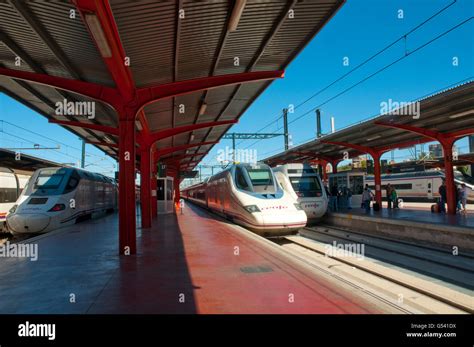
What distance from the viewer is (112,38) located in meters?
6.19

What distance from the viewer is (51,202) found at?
14.0 m

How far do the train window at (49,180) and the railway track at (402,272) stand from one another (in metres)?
9.43

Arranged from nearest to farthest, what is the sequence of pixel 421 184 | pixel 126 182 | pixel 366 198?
pixel 126 182 → pixel 366 198 → pixel 421 184

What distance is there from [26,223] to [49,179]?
242 cm

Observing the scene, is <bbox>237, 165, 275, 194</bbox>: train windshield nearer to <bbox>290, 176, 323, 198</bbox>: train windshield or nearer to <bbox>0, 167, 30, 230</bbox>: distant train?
<bbox>290, 176, 323, 198</bbox>: train windshield

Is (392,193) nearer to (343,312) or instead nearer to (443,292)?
(443,292)

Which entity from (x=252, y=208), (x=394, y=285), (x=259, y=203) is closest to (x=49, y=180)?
(x=252, y=208)

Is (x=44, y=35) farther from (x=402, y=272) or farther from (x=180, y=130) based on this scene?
(x=402, y=272)

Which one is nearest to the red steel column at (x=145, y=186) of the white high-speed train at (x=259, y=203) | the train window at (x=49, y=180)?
the white high-speed train at (x=259, y=203)

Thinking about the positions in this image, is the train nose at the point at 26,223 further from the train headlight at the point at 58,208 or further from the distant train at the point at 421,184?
the distant train at the point at 421,184

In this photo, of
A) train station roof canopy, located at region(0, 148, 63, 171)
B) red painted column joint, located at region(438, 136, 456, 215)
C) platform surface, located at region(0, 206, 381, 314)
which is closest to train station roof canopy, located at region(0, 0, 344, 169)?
platform surface, located at region(0, 206, 381, 314)

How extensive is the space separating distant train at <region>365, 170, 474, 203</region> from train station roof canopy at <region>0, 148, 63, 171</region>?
26.8 meters

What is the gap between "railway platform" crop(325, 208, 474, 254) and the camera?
1129 centimetres

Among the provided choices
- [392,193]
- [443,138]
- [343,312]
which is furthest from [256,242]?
[392,193]
